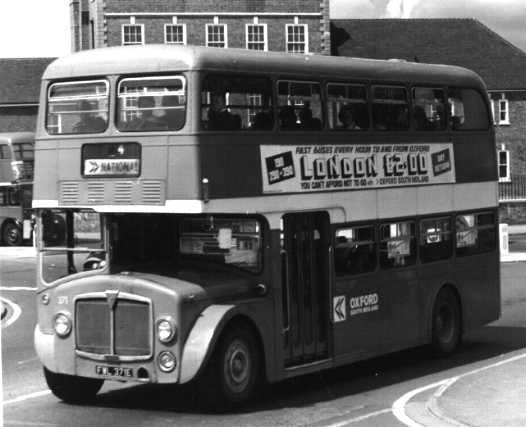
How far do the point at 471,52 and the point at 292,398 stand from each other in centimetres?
6395

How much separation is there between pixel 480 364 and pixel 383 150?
10.2 feet

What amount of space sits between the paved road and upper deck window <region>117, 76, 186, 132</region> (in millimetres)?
2904

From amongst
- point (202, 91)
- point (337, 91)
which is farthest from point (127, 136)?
point (337, 91)

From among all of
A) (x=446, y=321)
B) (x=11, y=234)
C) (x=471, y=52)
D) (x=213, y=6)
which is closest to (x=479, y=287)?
(x=446, y=321)

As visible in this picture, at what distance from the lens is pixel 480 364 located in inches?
641

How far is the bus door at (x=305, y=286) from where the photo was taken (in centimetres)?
1372

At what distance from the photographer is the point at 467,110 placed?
1806 centimetres

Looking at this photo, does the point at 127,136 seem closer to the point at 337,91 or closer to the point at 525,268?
the point at 337,91

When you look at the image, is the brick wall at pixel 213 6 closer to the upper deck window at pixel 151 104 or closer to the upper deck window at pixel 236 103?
the upper deck window at pixel 236 103

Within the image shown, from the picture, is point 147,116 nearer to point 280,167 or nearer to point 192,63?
point 192,63

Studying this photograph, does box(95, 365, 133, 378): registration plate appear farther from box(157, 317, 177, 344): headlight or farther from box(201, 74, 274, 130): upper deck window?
box(201, 74, 274, 130): upper deck window

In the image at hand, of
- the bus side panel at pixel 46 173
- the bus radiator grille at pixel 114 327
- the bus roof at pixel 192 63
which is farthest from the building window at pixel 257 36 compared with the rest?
the bus radiator grille at pixel 114 327

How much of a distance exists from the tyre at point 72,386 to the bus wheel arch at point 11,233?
121ft

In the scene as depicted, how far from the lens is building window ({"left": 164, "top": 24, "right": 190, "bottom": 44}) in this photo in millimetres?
67562
